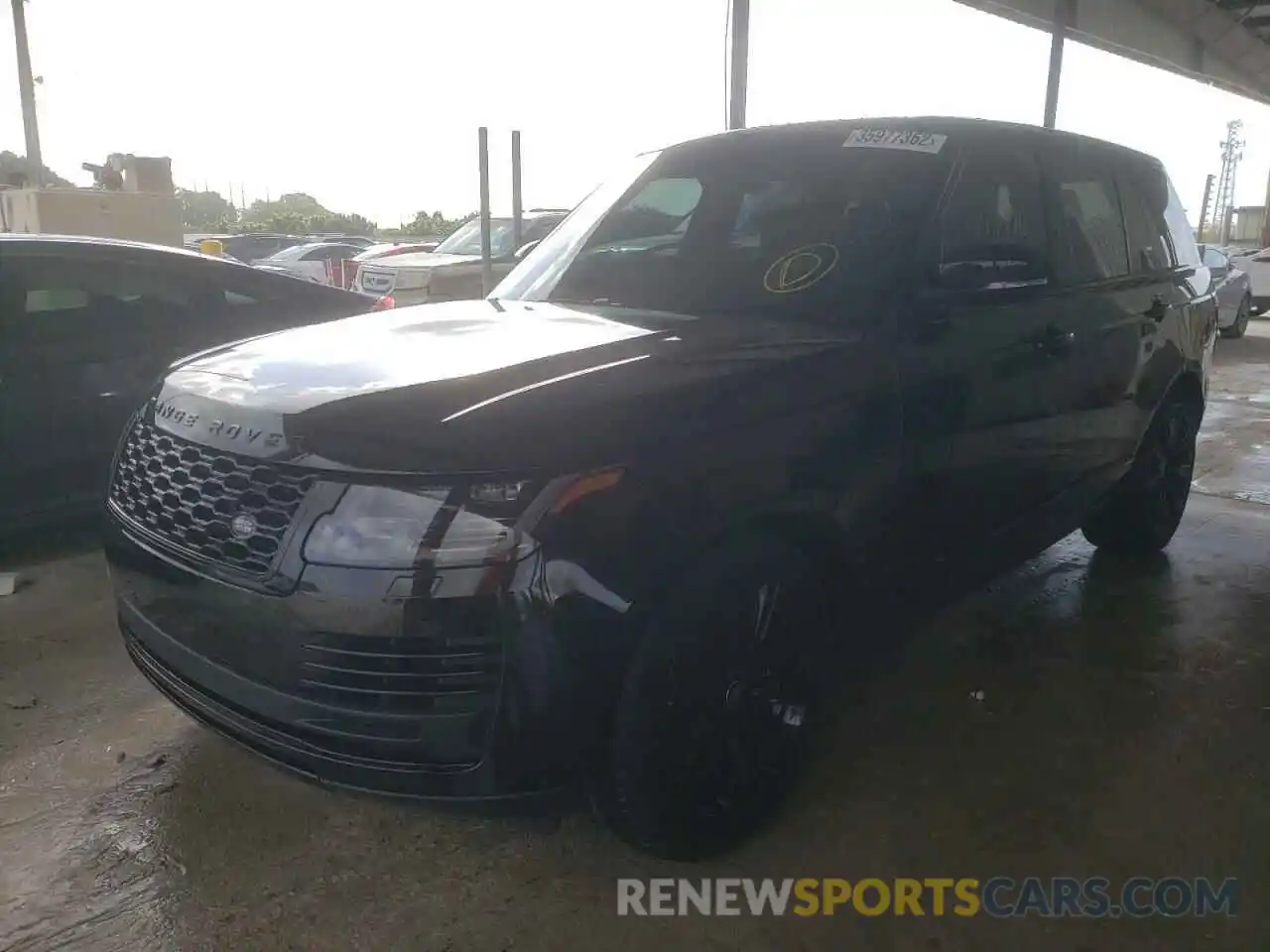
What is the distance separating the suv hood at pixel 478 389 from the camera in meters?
1.89

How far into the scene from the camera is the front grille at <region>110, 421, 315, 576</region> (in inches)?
76.3

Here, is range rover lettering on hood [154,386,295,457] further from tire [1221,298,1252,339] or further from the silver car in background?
tire [1221,298,1252,339]

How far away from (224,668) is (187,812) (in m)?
0.70

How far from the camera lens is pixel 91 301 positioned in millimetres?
4180

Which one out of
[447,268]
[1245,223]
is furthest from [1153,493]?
[1245,223]

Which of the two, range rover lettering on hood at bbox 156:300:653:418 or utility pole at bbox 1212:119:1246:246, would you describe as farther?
utility pole at bbox 1212:119:1246:246

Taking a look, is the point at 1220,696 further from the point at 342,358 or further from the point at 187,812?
the point at 187,812

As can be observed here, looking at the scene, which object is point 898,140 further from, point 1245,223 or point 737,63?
point 1245,223

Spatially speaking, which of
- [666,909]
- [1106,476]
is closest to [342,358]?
[666,909]

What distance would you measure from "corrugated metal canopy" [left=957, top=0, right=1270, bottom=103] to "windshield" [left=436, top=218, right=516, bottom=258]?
24.0ft

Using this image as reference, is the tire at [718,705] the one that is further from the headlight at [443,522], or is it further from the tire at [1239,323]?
the tire at [1239,323]

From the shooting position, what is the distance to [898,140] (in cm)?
297

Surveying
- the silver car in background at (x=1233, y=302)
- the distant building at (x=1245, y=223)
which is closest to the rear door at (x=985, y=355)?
the silver car in background at (x=1233, y=302)

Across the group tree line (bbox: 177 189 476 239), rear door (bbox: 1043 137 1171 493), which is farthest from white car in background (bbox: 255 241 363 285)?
rear door (bbox: 1043 137 1171 493)
